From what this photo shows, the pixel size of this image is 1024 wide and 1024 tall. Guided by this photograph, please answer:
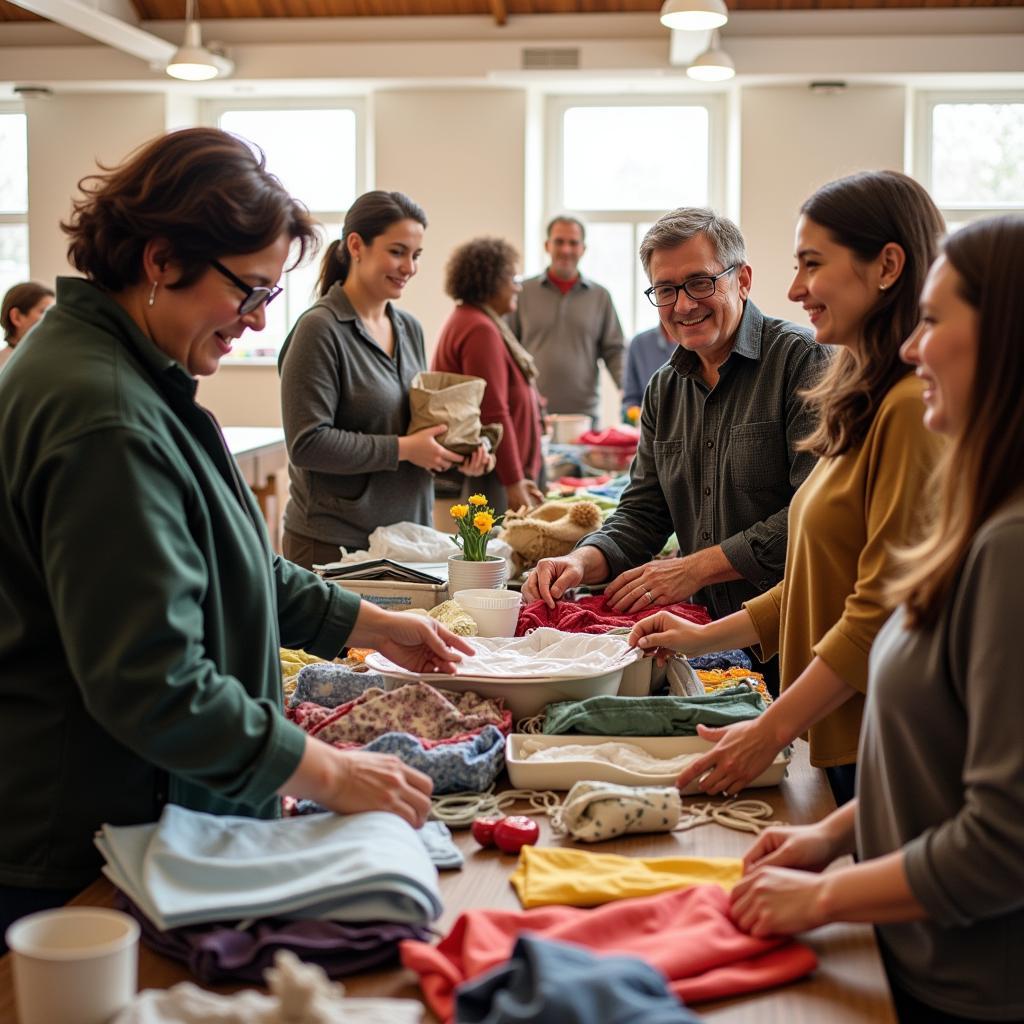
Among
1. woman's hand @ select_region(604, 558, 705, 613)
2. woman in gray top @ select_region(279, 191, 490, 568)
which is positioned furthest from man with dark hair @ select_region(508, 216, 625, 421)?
woman's hand @ select_region(604, 558, 705, 613)

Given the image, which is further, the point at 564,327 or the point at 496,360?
the point at 564,327

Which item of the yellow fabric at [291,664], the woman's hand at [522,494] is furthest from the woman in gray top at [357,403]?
the yellow fabric at [291,664]

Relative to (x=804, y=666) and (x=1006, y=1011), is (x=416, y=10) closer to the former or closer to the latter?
(x=804, y=666)

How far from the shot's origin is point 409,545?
3031mm

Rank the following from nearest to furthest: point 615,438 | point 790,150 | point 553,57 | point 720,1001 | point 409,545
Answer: point 720,1001
point 409,545
point 615,438
point 553,57
point 790,150

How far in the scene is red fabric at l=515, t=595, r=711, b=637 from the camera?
7.38 feet

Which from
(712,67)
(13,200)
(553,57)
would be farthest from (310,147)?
(712,67)

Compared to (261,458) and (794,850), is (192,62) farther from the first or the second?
(794,850)

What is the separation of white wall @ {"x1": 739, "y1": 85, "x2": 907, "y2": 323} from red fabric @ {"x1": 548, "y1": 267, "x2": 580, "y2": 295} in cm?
184

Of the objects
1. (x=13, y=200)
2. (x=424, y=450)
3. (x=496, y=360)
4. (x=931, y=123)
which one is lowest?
(x=424, y=450)

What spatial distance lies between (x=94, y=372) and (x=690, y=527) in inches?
63.7

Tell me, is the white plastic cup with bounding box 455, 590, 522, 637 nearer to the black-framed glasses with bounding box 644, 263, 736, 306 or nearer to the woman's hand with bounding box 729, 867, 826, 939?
the black-framed glasses with bounding box 644, 263, 736, 306

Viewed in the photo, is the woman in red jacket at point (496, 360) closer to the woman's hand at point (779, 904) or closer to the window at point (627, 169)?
the woman's hand at point (779, 904)

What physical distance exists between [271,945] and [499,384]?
3303mm
